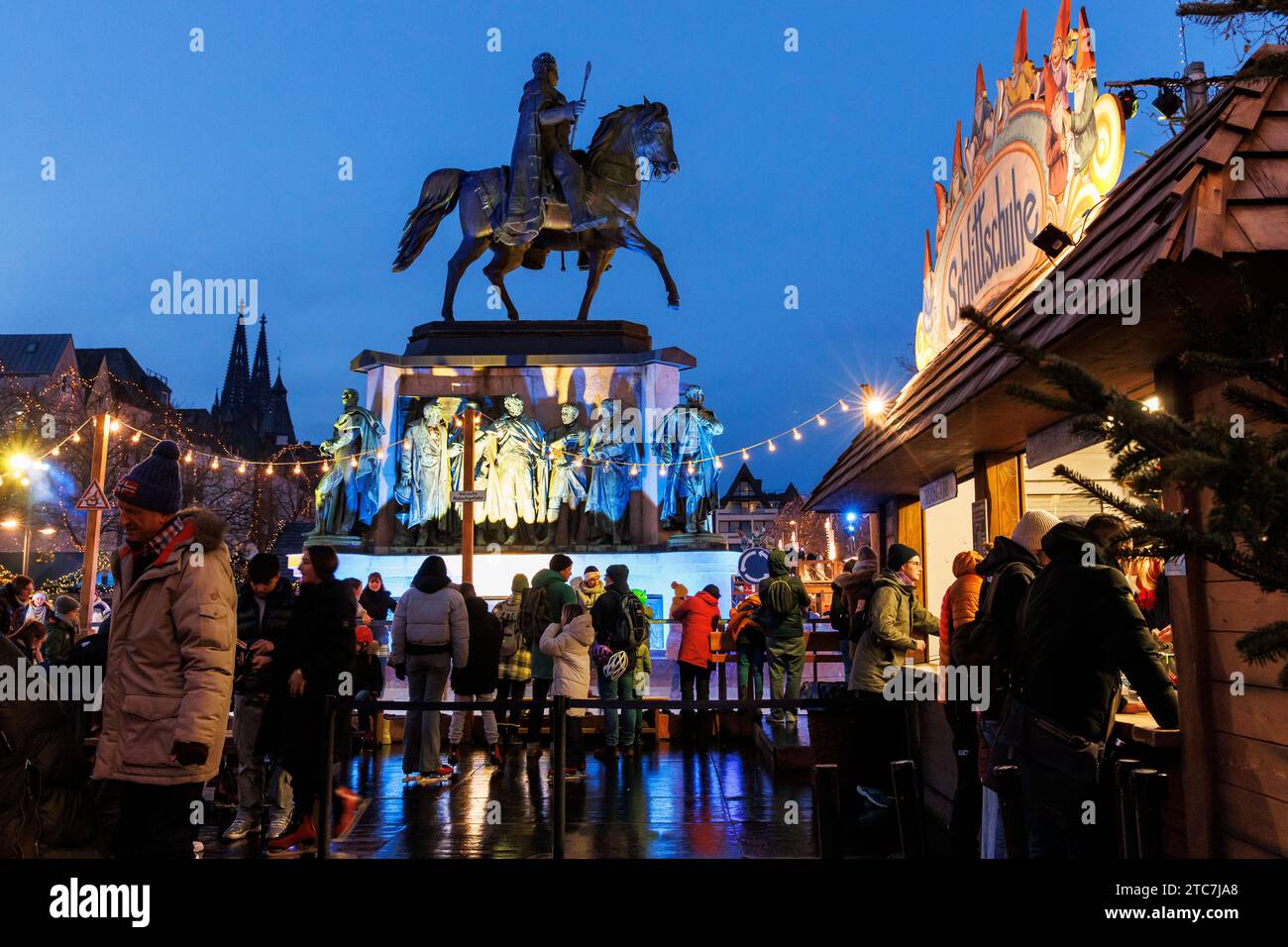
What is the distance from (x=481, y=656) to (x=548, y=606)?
0.81 metres

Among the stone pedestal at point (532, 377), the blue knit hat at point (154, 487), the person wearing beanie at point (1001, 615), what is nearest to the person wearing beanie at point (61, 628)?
the blue knit hat at point (154, 487)

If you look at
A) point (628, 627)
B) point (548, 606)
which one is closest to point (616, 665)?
point (628, 627)

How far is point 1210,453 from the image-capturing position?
2.43 m

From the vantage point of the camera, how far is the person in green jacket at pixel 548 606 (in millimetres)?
10523

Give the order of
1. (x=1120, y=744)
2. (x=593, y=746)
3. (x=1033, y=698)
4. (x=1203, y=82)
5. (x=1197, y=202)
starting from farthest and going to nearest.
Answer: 1. (x=593, y=746)
2. (x=1120, y=744)
3. (x=1033, y=698)
4. (x=1197, y=202)
5. (x=1203, y=82)

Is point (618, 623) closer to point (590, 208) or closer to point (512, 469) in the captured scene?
point (512, 469)

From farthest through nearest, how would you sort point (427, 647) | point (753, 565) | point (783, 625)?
point (753, 565) < point (783, 625) < point (427, 647)

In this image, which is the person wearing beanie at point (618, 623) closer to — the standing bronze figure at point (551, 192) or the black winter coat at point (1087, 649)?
the black winter coat at point (1087, 649)

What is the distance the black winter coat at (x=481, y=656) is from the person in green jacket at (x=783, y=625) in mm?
2799

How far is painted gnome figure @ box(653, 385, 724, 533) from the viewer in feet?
73.3
